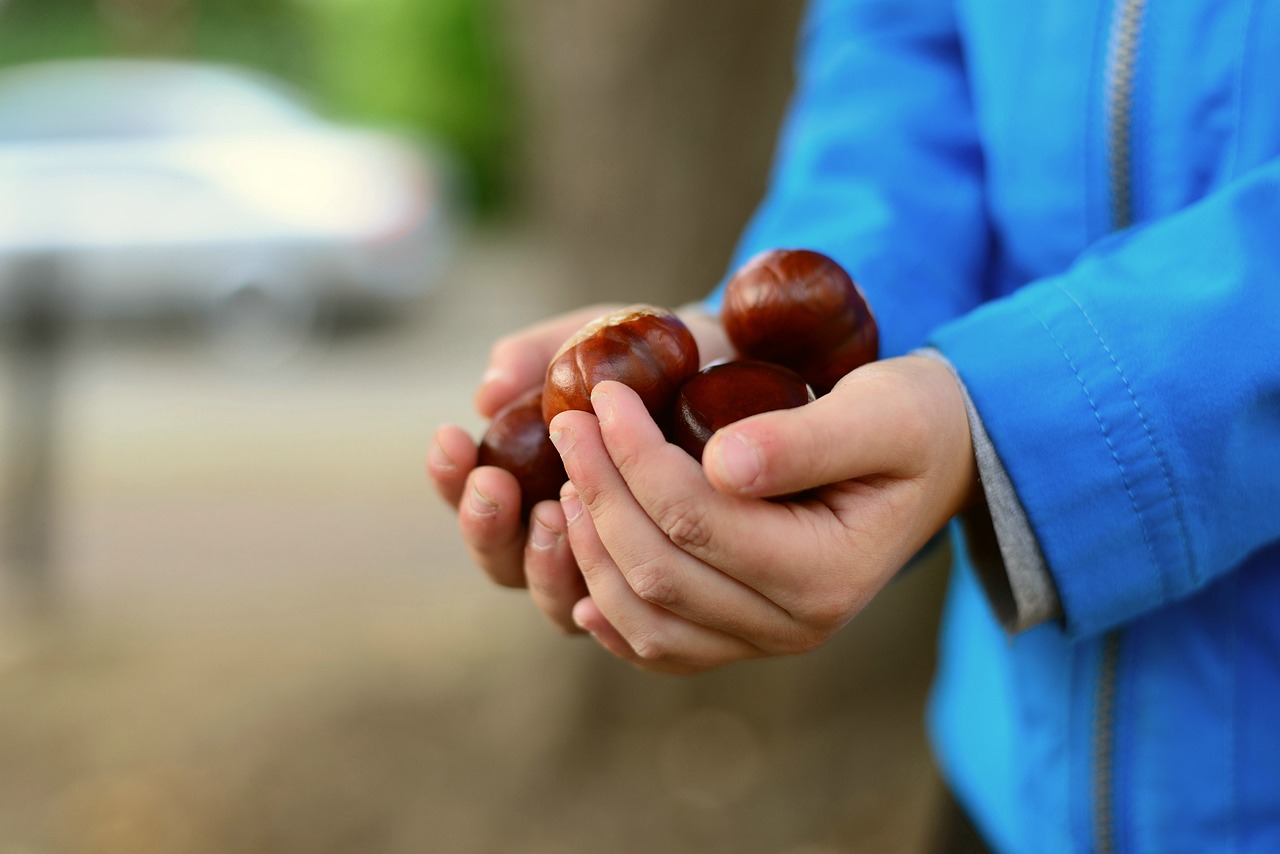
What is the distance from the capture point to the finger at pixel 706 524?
→ 105 centimetres

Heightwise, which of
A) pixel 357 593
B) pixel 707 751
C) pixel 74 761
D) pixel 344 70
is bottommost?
pixel 707 751

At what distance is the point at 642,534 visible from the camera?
3.55 feet

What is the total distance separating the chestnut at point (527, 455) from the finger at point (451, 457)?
0.02 metres

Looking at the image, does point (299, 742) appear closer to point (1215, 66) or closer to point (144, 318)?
point (1215, 66)

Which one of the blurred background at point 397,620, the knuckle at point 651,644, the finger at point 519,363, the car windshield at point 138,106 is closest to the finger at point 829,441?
the knuckle at point 651,644

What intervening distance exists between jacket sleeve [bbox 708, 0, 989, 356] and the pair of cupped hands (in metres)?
0.35

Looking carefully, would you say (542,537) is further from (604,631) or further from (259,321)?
(259,321)

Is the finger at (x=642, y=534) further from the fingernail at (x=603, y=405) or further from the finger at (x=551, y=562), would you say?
the finger at (x=551, y=562)

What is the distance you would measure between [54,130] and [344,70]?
284 inches

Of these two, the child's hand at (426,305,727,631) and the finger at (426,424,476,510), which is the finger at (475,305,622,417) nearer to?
the child's hand at (426,305,727,631)

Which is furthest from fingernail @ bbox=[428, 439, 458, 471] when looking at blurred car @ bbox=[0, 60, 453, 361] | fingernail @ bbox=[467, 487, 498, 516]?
blurred car @ bbox=[0, 60, 453, 361]

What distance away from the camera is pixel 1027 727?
1.40 metres

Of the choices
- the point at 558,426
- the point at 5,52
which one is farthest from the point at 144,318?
the point at 5,52

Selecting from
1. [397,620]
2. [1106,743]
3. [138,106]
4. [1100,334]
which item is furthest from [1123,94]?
[138,106]
